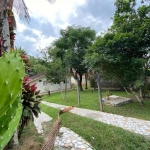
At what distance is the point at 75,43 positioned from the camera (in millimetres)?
14531

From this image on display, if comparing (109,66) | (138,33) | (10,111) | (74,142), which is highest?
(138,33)

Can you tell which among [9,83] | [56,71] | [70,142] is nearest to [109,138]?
[70,142]

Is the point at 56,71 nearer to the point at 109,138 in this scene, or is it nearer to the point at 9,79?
the point at 109,138

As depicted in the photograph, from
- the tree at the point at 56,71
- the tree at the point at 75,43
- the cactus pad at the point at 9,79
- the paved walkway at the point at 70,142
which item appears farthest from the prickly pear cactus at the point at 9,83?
the tree at the point at 75,43

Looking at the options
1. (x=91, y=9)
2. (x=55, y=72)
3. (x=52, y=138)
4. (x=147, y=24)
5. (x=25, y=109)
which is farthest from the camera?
(x=55, y=72)

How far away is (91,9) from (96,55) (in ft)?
12.2

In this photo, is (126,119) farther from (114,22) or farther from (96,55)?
(114,22)

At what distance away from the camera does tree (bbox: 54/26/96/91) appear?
14.0m

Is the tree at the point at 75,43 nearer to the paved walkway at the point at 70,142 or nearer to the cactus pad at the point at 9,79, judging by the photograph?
the paved walkway at the point at 70,142

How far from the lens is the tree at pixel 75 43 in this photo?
552 inches

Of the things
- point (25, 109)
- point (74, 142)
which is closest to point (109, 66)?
point (74, 142)

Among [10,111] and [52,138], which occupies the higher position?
[10,111]

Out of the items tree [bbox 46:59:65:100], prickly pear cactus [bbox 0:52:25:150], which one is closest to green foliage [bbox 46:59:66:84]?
tree [bbox 46:59:65:100]

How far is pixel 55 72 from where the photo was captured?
39.0 ft
